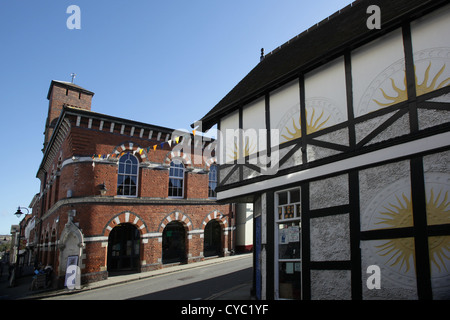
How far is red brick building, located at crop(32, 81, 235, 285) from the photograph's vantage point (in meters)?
18.1

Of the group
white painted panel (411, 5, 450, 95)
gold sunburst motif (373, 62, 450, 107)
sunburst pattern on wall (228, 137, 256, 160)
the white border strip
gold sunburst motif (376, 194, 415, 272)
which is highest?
white painted panel (411, 5, 450, 95)

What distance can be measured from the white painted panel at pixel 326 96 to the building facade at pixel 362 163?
0.03m

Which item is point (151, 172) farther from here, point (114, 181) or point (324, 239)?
point (324, 239)

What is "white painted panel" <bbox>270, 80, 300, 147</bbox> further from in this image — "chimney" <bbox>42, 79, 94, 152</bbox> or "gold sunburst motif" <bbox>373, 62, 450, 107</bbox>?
"chimney" <bbox>42, 79, 94, 152</bbox>

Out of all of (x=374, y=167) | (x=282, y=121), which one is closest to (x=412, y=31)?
(x=374, y=167)

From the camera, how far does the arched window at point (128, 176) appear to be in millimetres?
19656

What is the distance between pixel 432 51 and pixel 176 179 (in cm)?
1769

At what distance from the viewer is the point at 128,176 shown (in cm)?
1992

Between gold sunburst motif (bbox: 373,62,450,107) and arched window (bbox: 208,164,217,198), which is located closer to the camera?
gold sunburst motif (bbox: 373,62,450,107)

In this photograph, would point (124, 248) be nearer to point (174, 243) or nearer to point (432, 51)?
point (174, 243)

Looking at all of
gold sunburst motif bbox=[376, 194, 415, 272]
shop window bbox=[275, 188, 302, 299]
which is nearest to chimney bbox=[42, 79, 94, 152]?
shop window bbox=[275, 188, 302, 299]

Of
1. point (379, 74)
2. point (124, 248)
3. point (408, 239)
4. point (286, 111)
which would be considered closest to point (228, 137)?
point (286, 111)

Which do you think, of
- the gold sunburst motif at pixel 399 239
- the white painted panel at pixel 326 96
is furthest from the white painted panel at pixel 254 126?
the gold sunburst motif at pixel 399 239

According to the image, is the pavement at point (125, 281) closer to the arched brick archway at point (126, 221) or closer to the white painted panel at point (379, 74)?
the arched brick archway at point (126, 221)
